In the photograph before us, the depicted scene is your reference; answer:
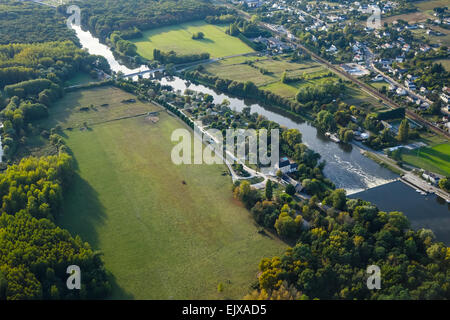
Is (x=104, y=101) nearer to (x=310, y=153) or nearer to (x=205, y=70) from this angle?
(x=205, y=70)

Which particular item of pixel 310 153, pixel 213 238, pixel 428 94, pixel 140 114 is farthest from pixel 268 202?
pixel 428 94

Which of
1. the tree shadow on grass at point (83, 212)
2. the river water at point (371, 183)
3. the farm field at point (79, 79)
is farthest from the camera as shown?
the farm field at point (79, 79)

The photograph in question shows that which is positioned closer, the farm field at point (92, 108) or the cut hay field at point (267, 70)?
the farm field at point (92, 108)

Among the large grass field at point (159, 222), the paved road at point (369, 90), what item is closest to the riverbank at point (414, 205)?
the large grass field at point (159, 222)

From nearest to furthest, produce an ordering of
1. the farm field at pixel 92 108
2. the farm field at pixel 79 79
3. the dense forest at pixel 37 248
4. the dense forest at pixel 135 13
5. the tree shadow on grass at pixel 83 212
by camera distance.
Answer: the dense forest at pixel 37 248
the tree shadow on grass at pixel 83 212
the farm field at pixel 92 108
the farm field at pixel 79 79
the dense forest at pixel 135 13

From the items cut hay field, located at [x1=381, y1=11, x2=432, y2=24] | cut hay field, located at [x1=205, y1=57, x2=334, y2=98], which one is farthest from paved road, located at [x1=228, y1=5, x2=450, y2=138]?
cut hay field, located at [x1=381, y1=11, x2=432, y2=24]

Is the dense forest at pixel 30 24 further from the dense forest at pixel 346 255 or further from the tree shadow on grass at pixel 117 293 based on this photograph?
the dense forest at pixel 346 255

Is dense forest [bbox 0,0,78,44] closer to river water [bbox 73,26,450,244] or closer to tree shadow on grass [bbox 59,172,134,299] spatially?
river water [bbox 73,26,450,244]
